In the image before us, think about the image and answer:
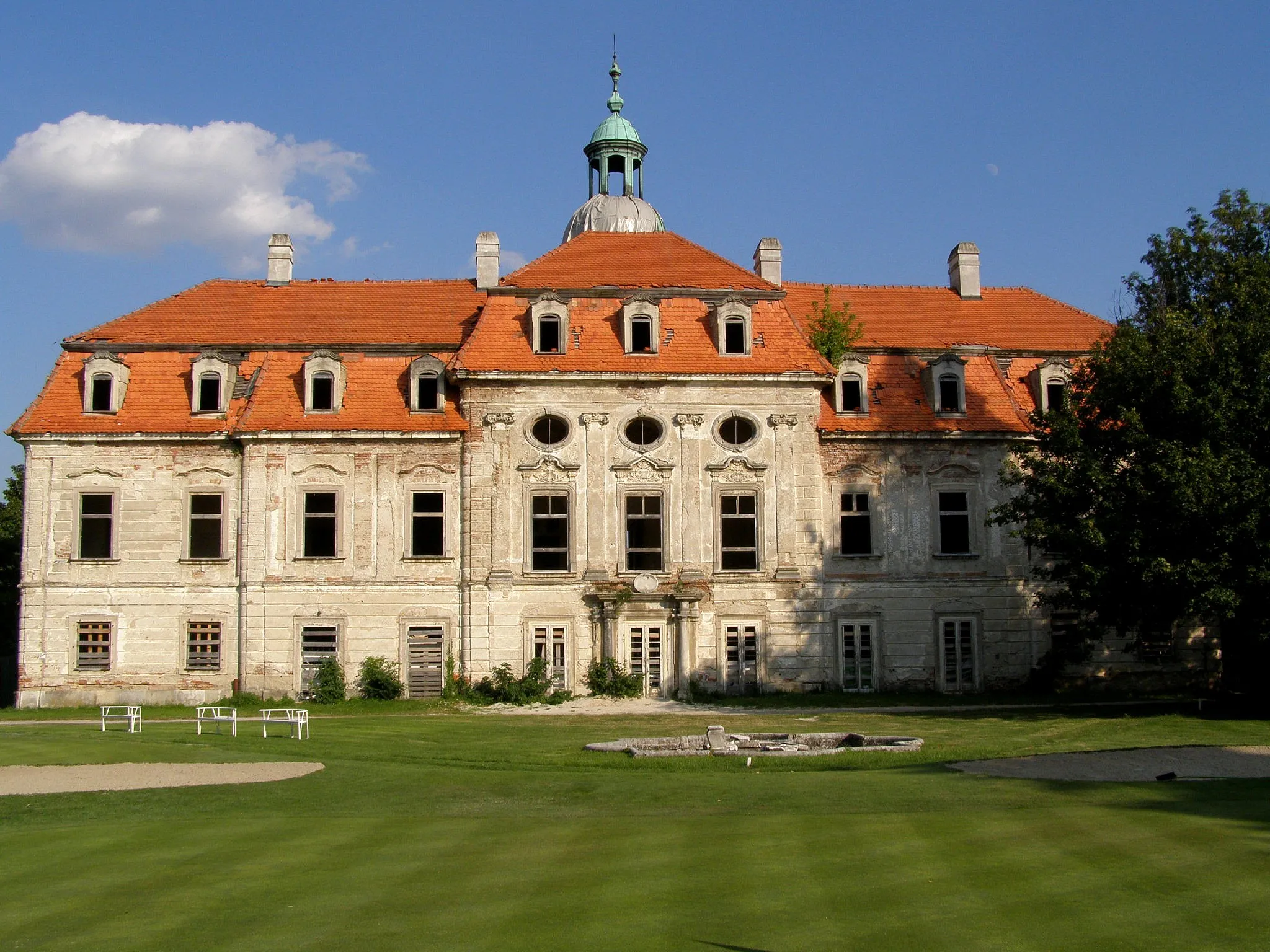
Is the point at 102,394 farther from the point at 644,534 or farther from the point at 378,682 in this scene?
the point at 644,534

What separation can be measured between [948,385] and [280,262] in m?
21.6

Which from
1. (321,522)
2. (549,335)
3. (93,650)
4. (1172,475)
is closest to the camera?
(1172,475)

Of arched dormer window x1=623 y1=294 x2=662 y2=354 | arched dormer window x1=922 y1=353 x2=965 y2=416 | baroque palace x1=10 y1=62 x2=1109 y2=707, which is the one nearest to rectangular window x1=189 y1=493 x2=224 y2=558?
baroque palace x1=10 y1=62 x2=1109 y2=707

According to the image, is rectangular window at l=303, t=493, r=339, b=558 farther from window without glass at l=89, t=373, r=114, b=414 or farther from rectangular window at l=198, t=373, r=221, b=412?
window without glass at l=89, t=373, r=114, b=414

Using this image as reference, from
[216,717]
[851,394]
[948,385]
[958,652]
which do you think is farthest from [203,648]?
[948,385]

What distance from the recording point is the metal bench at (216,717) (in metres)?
26.0

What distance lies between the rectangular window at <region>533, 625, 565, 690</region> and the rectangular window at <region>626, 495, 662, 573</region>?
2.75 meters

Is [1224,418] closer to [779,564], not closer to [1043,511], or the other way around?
[1043,511]

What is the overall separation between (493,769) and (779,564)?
638 inches

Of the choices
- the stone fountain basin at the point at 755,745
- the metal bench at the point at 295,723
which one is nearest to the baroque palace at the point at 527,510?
the metal bench at the point at 295,723

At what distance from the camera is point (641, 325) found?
1416 inches

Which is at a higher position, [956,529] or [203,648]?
[956,529]

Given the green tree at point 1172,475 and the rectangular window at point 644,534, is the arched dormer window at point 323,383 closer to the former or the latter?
the rectangular window at point 644,534

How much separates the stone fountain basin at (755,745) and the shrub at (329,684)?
12.7 meters
